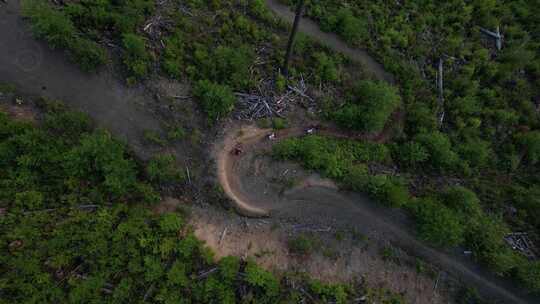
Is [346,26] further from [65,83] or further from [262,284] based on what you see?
[65,83]

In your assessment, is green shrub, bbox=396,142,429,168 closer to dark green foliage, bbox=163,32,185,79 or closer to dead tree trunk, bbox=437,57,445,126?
dead tree trunk, bbox=437,57,445,126

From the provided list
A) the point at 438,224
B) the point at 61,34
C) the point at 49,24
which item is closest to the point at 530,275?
the point at 438,224

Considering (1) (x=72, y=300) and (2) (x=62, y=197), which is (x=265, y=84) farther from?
(1) (x=72, y=300)

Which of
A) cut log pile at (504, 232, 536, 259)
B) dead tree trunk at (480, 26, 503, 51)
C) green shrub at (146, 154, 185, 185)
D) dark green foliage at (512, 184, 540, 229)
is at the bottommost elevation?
green shrub at (146, 154, 185, 185)

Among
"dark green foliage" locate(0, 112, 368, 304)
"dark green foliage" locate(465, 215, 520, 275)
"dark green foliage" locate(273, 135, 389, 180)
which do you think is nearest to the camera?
"dark green foliage" locate(0, 112, 368, 304)

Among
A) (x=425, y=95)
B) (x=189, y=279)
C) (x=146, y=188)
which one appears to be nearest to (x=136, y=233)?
(x=146, y=188)

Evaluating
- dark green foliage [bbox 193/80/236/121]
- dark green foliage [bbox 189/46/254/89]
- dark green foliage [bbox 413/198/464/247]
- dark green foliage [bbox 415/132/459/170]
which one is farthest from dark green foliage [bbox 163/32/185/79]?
dark green foliage [bbox 413/198/464/247]

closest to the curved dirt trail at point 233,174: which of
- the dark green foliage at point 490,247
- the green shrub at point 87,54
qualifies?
the green shrub at point 87,54

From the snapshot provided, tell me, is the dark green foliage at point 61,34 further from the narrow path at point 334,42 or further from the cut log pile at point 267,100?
the narrow path at point 334,42

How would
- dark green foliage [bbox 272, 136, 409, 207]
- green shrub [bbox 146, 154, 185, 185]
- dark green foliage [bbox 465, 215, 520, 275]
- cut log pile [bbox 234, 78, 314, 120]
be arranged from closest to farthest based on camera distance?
green shrub [bbox 146, 154, 185, 185] → dark green foliage [bbox 465, 215, 520, 275] → dark green foliage [bbox 272, 136, 409, 207] → cut log pile [bbox 234, 78, 314, 120]
